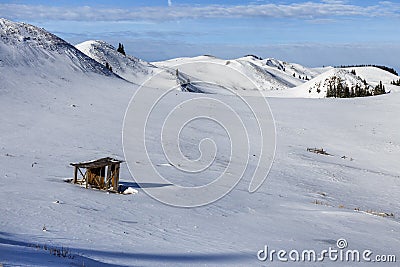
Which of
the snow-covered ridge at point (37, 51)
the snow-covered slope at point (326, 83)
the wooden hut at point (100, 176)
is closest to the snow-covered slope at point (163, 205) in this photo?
the wooden hut at point (100, 176)

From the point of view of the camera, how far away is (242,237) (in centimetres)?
1273

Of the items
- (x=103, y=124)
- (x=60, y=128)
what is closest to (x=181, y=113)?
(x=103, y=124)

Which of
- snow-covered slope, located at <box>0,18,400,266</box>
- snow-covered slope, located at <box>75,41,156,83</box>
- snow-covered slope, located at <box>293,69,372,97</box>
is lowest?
snow-covered slope, located at <box>0,18,400,266</box>

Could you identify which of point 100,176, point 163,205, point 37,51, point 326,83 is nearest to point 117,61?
point 37,51

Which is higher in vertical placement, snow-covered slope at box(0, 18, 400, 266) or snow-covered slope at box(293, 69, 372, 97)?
snow-covered slope at box(293, 69, 372, 97)

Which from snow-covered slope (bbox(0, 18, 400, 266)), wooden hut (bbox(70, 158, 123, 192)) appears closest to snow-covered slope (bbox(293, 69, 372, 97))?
snow-covered slope (bbox(0, 18, 400, 266))

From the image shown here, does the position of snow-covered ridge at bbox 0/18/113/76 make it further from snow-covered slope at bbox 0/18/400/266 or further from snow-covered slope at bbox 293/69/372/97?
snow-covered slope at bbox 293/69/372/97

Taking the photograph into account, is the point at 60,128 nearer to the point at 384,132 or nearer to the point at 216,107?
the point at 216,107

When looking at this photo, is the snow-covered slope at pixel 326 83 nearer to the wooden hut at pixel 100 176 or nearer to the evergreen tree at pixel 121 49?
the evergreen tree at pixel 121 49

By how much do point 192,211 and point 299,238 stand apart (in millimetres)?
3466

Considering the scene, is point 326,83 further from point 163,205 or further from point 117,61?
point 163,205

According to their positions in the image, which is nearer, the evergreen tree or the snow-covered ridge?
the snow-covered ridge

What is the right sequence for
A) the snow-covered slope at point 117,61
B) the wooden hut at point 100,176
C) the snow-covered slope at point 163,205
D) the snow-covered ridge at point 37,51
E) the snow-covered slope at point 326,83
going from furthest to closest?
1. the snow-covered slope at point 326,83
2. the snow-covered slope at point 117,61
3. the snow-covered ridge at point 37,51
4. the wooden hut at point 100,176
5. the snow-covered slope at point 163,205

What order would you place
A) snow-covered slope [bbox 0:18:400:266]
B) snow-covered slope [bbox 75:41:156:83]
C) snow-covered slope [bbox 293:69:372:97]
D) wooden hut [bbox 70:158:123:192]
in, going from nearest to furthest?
snow-covered slope [bbox 0:18:400:266] < wooden hut [bbox 70:158:123:192] < snow-covered slope [bbox 75:41:156:83] < snow-covered slope [bbox 293:69:372:97]
